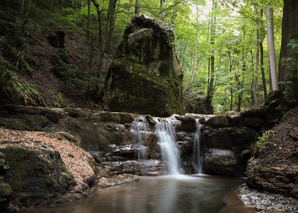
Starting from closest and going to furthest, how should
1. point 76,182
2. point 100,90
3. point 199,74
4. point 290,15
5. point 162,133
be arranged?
point 76,182, point 290,15, point 162,133, point 100,90, point 199,74

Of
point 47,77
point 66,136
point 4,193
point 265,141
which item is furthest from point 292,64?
point 47,77

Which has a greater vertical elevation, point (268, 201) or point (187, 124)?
point (187, 124)

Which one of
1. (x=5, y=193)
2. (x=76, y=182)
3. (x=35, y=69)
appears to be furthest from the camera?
(x=35, y=69)

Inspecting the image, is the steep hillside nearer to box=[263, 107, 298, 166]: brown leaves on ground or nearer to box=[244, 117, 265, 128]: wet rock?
box=[244, 117, 265, 128]: wet rock

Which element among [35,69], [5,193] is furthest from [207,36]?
[5,193]

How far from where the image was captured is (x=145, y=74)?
1132 centimetres

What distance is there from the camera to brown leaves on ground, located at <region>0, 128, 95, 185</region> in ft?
15.2

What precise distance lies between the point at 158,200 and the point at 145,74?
7.58 m

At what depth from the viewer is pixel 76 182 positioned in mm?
4684

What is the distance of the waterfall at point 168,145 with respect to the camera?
841cm

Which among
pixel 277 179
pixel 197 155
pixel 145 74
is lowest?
pixel 197 155

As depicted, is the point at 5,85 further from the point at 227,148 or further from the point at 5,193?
the point at 227,148

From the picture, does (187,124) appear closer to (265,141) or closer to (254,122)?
(254,122)

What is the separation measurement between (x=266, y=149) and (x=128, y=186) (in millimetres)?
4019
